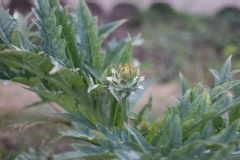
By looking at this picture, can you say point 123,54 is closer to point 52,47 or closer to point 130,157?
point 52,47

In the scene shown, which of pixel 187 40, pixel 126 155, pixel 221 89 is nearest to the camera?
pixel 126 155

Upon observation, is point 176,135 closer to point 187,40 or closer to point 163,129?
point 163,129

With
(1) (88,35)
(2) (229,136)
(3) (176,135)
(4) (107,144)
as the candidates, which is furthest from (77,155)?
(1) (88,35)

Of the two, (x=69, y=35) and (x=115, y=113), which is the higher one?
(x=69, y=35)

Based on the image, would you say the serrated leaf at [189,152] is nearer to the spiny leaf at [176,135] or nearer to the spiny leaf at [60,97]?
the spiny leaf at [176,135]

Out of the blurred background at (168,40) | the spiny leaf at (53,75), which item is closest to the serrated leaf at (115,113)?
the spiny leaf at (53,75)

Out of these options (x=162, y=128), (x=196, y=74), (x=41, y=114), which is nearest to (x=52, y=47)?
(x=162, y=128)
